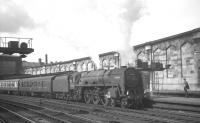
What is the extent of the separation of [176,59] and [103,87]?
11026 millimetres

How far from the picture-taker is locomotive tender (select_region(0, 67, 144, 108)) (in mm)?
15375

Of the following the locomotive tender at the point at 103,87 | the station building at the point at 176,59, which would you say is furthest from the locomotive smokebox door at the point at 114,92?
the station building at the point at 176,59

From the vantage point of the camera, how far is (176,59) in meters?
24.6

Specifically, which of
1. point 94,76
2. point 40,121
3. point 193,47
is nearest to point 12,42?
point 40,121

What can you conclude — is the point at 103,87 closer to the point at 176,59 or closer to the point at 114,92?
the point at 114,92

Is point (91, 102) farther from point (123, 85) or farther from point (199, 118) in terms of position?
point (199, 118)

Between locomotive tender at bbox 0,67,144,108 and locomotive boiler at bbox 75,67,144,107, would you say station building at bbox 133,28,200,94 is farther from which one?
locomotive tender at bbox 0,67,144,108

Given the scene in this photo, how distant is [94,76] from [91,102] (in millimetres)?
2071

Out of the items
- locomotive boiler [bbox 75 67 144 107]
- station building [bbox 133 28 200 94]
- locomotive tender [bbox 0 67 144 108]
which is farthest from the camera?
station building [bbox 133 28 200 94]

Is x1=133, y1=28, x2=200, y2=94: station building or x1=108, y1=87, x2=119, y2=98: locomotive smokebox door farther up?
x1=133, y1=28, x2=200, y2=94: station building

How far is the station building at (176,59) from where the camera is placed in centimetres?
2256

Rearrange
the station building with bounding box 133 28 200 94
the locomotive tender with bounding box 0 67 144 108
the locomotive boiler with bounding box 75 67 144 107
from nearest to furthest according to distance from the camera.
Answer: the locomotive boiler with bounding box 75 67 144 107, the locomotive tender with bounding box 0 67 144 108, the station building with bounding box 133 28 200 94

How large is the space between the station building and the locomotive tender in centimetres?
712

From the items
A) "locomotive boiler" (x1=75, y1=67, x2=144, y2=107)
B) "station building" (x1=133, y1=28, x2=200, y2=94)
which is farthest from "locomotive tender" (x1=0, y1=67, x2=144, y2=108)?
"station building" (x1=133, y1=28, x2=200, y2=94)
